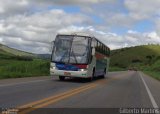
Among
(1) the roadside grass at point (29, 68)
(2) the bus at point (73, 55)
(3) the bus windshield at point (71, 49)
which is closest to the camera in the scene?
(2) the bus at point (73, 55)

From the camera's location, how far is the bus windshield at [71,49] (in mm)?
27906

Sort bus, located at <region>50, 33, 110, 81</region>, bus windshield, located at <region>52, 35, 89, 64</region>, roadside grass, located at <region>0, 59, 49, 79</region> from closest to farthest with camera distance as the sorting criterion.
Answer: bus, located at <region>50, 33, 110, 81</region>, bus windshield, located at <region>52, 35, 89, 64</region>, roadside grass, located at <region>0, 59, 49, 79</region>

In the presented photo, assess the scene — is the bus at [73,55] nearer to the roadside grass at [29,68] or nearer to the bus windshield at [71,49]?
the bus windshield at [71,49]

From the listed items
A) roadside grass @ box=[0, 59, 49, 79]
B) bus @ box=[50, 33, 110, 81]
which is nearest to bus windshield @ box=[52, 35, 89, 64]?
bus @ box=[50, 33, 110, 81]

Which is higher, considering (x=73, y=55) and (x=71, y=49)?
(x=71, y=49)

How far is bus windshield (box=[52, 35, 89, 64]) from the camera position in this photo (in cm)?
2791

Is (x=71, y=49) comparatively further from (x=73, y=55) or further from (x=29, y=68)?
(x=29, y=68)

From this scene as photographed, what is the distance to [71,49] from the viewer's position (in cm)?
2816

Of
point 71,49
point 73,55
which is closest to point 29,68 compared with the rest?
point 71,49

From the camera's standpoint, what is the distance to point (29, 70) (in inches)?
1587

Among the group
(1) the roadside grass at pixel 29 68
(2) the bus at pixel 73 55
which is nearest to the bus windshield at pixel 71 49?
(2) the bus at pixel 73 55

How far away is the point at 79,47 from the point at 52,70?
2.48 metres

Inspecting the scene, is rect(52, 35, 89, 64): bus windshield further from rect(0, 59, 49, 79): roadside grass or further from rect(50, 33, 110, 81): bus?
rect(0, 59, 49, 79): roadside grass

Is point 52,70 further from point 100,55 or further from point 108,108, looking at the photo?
point 108,108
